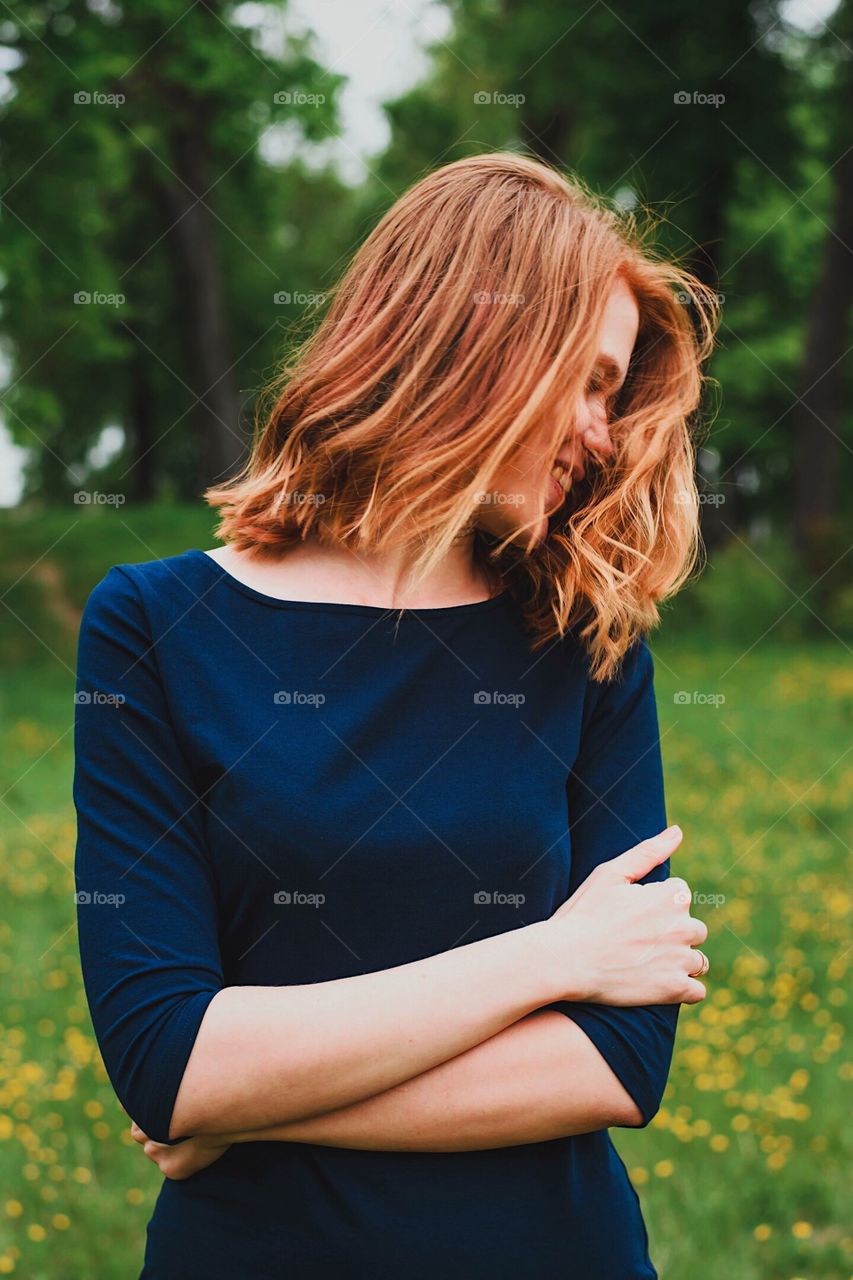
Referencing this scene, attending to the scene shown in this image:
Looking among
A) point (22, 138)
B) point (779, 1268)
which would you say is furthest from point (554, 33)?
point (779, 1268)

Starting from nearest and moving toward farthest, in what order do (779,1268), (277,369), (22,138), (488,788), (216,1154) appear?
(216,1154), (488,788), (277,369), (779,1268), (22,138)

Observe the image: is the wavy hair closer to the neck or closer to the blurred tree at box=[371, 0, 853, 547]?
the neck

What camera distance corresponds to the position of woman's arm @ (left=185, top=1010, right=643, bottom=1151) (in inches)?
57.9

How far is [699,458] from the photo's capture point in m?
11.6

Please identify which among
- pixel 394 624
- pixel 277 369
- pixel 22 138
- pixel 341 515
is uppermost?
pixel 22 138

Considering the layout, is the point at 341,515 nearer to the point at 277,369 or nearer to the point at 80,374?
the point at 277,369

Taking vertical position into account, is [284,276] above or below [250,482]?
above

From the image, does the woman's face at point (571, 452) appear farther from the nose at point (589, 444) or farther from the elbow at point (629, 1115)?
the elbow at point (629, 1115)

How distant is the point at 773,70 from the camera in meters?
16.3

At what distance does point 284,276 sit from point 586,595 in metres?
24.2

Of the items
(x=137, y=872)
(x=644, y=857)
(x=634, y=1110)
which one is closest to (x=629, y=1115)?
(x=634, y=1110)

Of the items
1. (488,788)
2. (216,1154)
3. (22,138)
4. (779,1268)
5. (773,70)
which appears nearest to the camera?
(216,1154)

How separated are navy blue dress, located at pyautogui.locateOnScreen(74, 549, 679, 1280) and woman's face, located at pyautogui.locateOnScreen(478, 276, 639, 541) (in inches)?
7.9

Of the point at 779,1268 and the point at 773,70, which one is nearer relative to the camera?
the point at 779,1268
